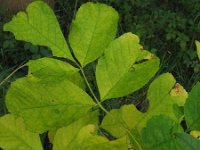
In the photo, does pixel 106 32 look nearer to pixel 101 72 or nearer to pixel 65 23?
pixel 101 72

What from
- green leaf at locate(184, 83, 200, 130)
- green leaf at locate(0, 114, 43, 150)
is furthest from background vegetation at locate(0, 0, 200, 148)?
green leaf at locate(184, 83, 200, 130)

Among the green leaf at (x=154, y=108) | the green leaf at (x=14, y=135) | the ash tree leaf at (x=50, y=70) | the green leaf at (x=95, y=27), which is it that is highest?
the green leaf at (x=95, y=27)

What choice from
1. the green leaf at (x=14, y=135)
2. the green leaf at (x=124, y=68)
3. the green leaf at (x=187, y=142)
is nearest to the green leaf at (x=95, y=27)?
the green leaf at (x=124, y=68)

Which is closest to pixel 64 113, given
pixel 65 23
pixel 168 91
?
pixel 168 91

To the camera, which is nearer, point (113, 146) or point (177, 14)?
point (113, 146)

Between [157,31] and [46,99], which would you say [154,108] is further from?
[157,31]

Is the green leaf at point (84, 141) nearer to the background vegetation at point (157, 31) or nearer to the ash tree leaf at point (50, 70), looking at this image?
the ash tree leaf at point (50, 70)

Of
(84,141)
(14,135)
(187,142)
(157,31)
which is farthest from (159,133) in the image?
(157,31)
